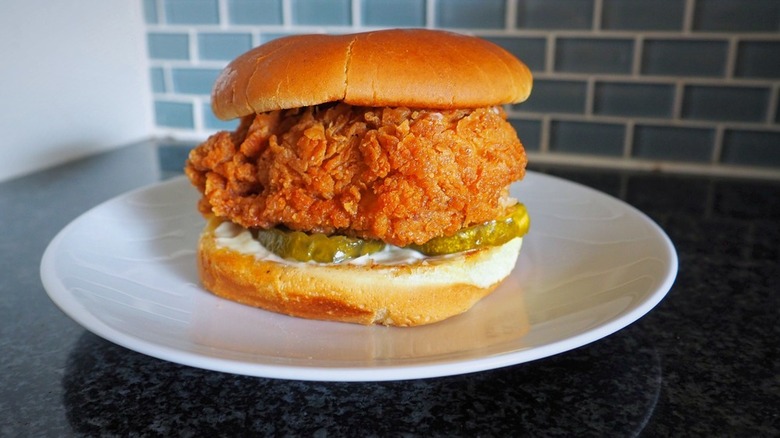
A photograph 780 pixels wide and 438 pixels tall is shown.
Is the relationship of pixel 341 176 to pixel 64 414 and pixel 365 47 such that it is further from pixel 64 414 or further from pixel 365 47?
pixel 64 414

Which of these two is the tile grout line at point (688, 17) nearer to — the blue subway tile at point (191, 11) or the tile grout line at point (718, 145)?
the tile grout line at point (718, 145)

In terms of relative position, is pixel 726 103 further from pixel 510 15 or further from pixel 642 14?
pixel 510 15

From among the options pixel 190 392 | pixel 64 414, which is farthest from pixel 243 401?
pixel 64 414

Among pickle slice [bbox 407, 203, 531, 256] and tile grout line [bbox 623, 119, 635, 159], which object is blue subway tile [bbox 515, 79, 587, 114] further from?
pickle slice [bbox 407, 203, 531, 256]

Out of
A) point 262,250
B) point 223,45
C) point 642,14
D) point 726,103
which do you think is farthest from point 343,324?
point 223,45

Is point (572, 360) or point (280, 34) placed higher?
point (280, 34)

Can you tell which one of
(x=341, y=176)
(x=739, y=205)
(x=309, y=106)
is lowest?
(x=739, y=205)
